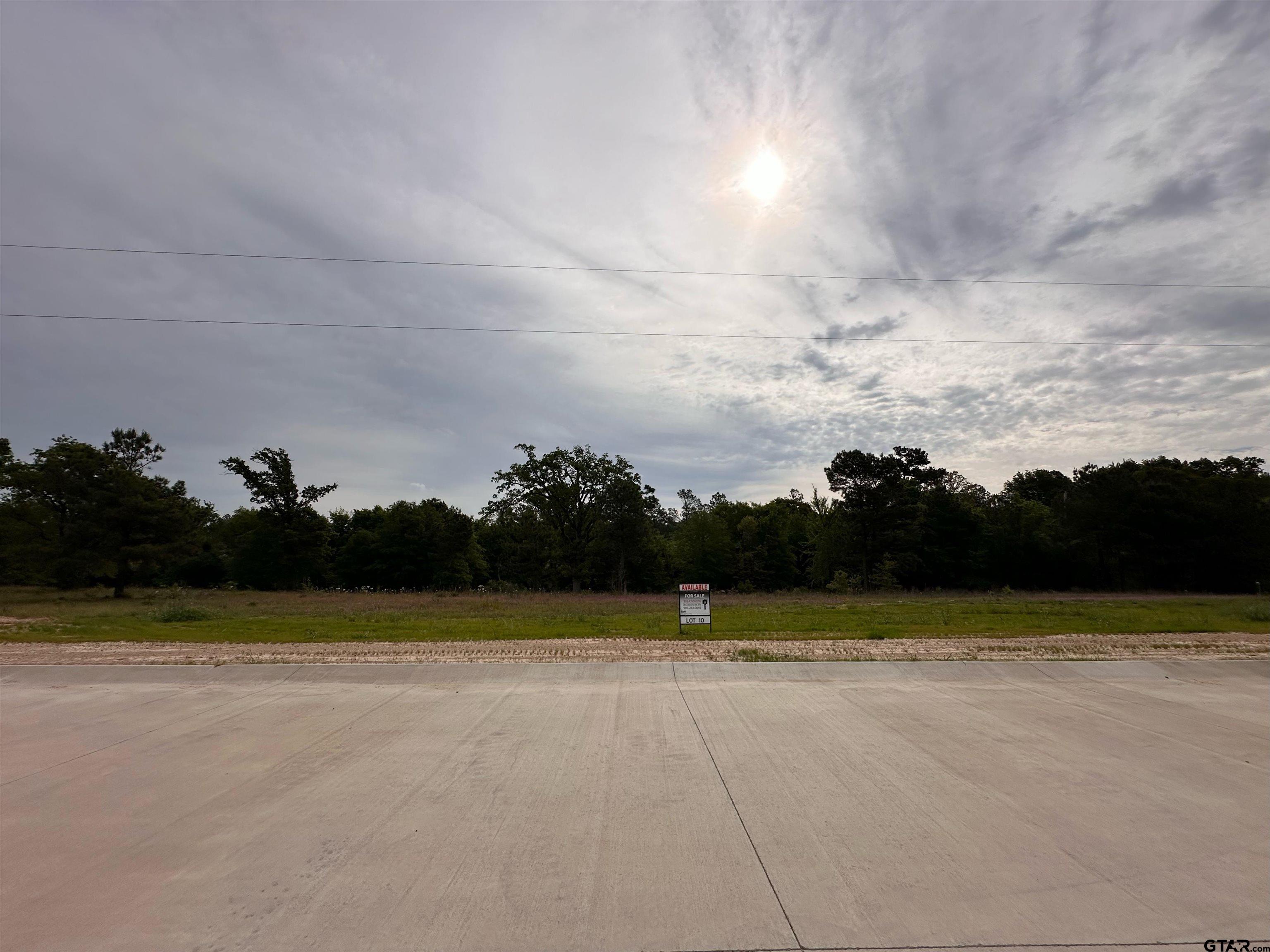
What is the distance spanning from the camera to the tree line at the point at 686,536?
43219 millimetres

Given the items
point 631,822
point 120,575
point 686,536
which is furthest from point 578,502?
point 631,822

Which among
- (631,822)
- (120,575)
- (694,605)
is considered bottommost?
(631,822)

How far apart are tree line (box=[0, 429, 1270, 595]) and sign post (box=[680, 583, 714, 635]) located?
97.4 ft

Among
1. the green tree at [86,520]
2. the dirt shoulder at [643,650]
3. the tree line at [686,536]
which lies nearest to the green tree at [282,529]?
the tree line at [686,536]

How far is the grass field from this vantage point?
15.7 m

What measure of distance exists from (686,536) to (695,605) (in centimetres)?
4923

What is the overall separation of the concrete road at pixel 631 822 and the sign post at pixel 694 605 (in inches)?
260

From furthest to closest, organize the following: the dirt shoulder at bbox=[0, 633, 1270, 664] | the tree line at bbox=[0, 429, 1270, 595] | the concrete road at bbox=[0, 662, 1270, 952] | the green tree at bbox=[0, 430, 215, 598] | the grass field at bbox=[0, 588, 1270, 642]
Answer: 1. the tree line at bbox=[0, 429, 1270, 595]
2. the green tree at bbox=[0, 430, 215, 598]
3. the grass field at bbox=[0, 588, 1270, 642]
4. the dirt shoulder at bbox=[0, 633, 1270, 664]
5. the concrete road at bbox=[0, 662, 1270, 952]

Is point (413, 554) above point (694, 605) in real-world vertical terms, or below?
above

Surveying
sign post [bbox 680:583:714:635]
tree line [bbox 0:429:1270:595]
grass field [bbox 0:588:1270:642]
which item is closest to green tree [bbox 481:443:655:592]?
tree line [bbox 0:429:1270:595]

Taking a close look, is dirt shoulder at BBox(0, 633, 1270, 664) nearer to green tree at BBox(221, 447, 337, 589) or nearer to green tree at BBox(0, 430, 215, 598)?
green tree at BBox(0, 430, 215, 598)

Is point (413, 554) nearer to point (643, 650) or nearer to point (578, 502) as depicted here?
point (578, 502)

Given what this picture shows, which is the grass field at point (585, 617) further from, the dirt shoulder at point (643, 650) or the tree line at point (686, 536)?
the tree line at point (686, 536)

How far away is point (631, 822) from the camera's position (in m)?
4.83
